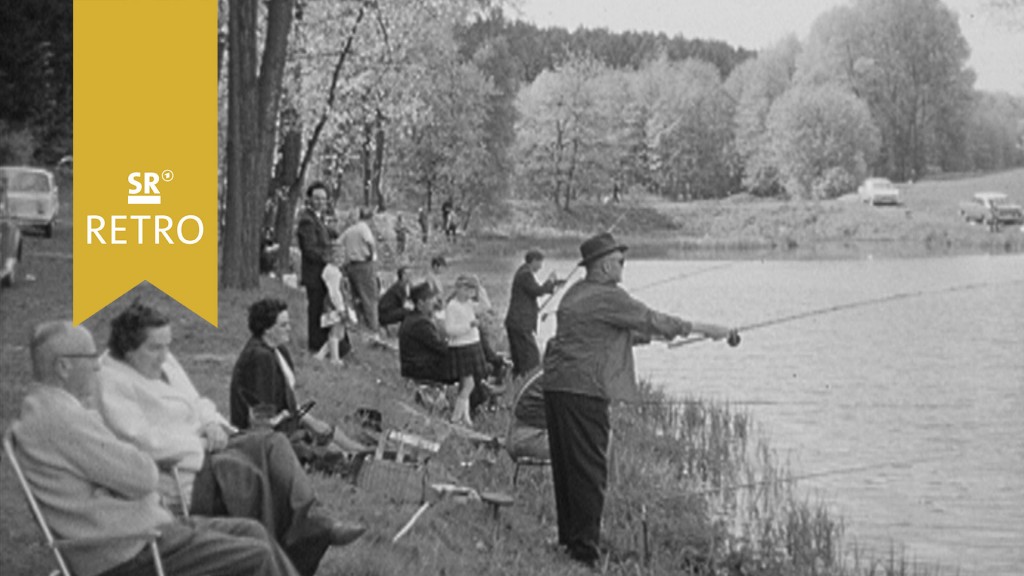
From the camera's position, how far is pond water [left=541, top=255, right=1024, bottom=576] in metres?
13.7

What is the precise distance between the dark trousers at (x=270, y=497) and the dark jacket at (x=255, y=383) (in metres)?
1.92

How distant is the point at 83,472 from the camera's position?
6270 mm

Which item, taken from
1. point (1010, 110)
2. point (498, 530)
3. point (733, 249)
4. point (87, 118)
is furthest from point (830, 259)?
point (1010, 110)

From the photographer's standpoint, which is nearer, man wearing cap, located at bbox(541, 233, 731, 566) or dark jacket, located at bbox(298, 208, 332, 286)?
man wearing cap, located at bbox(541, 233, 731, 566)

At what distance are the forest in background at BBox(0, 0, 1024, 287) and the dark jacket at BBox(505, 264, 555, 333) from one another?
3.80 meters

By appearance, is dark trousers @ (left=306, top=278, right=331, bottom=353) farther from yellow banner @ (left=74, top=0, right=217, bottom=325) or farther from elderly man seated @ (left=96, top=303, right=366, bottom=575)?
elderly man seated @ (left=96, top=303, right=366, bottom=575)

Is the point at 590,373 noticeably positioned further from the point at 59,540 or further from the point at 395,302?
the point at 395,302

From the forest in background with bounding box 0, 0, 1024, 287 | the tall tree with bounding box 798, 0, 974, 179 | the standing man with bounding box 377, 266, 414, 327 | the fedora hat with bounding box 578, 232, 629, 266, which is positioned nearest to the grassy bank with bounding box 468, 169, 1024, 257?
the forest in background with bounding box 0, 0, 1024, 287

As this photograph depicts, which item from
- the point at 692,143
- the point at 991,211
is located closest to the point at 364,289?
the point at 991,211

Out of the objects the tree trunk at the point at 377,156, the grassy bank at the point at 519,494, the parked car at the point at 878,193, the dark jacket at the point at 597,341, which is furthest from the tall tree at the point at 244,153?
the parked car at the point at 878,193

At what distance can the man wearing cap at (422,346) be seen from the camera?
50.7ft

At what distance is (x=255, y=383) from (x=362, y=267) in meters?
10.8

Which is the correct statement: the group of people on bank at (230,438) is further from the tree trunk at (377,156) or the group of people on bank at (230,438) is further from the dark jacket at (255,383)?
the tree trunk at (377,156)

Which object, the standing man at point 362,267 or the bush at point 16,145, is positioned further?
the bush at point 16,145
